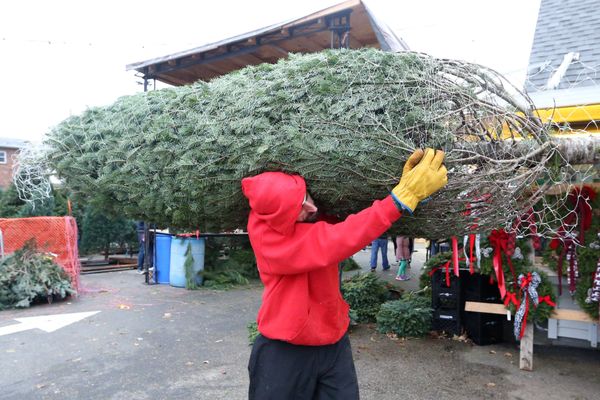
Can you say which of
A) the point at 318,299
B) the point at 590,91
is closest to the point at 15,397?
the point at 318,299

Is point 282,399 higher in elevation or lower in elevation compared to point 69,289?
higher

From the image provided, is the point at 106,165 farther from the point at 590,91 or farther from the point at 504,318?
the point at 504,318

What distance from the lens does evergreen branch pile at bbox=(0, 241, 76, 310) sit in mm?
7539

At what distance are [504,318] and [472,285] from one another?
2.38ft

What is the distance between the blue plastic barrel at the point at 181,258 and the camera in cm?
917

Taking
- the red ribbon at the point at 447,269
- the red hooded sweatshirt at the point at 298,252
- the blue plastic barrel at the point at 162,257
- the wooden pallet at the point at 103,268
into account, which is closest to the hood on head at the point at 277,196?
the red hooded sweatshirt at the point at 298,252

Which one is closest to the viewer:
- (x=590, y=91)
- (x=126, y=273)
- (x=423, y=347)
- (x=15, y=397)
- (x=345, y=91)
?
(x=345, y=91)

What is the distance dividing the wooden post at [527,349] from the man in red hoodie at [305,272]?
321 cm

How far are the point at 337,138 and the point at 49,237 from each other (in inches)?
310

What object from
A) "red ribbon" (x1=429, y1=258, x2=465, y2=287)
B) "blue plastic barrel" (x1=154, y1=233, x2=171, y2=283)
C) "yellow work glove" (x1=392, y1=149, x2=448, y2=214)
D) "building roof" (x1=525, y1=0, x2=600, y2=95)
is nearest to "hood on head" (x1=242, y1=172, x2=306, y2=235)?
"yellow work glove" (x1=392, y1=149, x2=448, y2=214)

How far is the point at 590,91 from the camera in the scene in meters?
5.02

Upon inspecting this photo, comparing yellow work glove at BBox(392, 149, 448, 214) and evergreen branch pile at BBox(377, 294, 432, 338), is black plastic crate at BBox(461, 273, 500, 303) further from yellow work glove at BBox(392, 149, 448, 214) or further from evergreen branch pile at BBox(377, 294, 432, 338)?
Answer: yellow work glove at BBox(392, 149, 448, 214)

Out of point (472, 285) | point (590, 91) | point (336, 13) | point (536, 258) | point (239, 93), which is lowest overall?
point (472, 285)

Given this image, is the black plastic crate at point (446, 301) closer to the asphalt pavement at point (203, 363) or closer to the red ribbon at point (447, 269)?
the red ribbon at point (447, 269)
